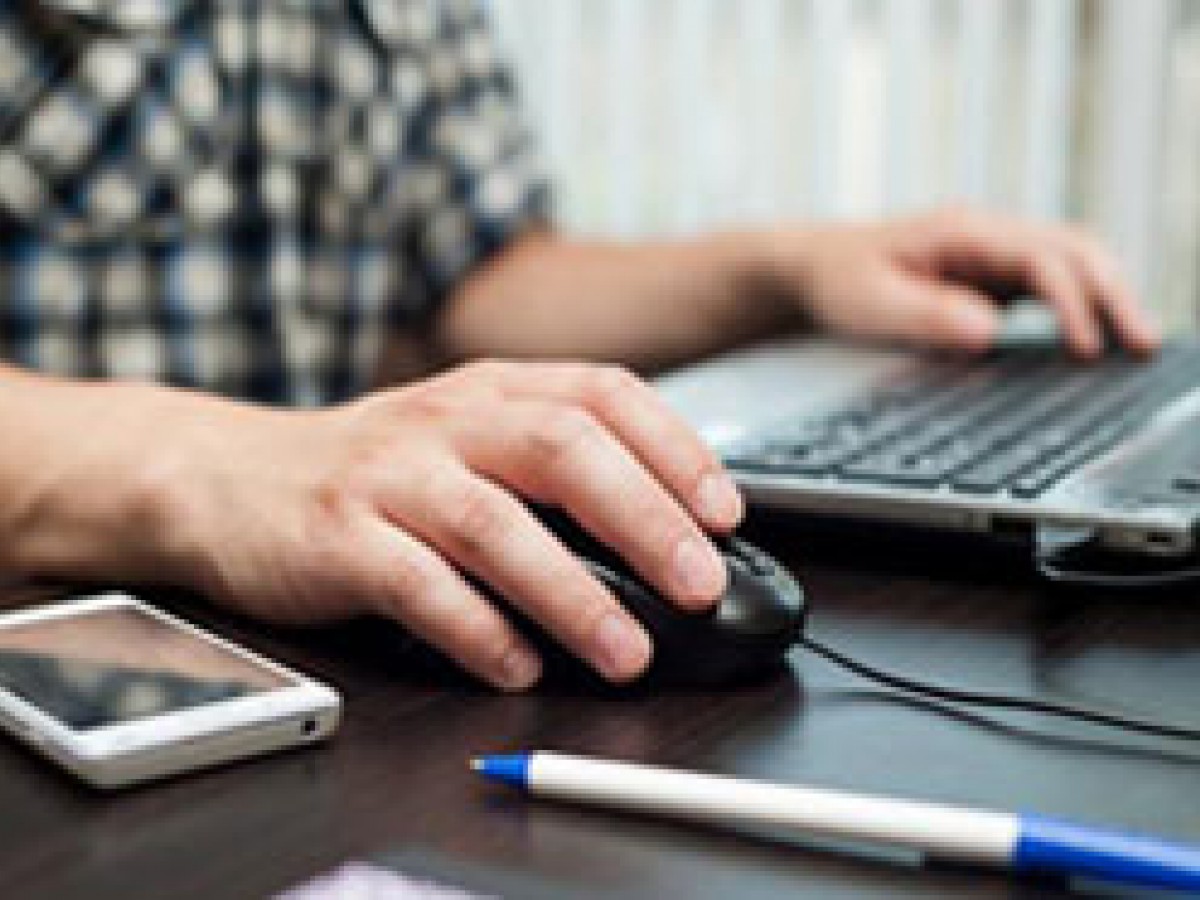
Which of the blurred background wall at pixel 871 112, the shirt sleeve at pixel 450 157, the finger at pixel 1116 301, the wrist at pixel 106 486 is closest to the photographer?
the wrist at pixel 106 486

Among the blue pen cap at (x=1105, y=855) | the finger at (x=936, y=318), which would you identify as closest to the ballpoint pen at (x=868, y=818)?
the blue pen cap at (x=1105, y=855)

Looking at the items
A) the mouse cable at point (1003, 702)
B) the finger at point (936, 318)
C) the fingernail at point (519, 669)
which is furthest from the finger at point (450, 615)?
the finger at point (936, 318)

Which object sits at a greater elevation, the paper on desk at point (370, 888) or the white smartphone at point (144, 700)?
the white smartphone at point (144, 700)

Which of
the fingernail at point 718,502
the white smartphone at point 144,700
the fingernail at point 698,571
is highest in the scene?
the fingernail at point 718,502

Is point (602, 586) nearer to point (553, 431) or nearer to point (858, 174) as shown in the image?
point (553, 431)

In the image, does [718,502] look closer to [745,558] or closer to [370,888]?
[745,558]

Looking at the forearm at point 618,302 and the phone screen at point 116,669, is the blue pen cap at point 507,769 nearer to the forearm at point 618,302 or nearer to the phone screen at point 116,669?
the phone screen at point 116,669

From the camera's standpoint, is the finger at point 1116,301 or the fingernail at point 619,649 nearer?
the fingernail at point 619,649

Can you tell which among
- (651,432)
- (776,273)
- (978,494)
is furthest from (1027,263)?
(651,432)

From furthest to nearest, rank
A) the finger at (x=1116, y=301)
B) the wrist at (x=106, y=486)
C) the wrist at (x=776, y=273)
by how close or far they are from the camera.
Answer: the wrist at (x=776, y=273), the finger at (x=1116, y=301), the wrist at (x=106, y=486)

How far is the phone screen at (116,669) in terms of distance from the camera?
52 centimetres

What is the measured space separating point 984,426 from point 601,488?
0.31m

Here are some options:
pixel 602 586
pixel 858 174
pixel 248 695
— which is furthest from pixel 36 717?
pixel 858 174

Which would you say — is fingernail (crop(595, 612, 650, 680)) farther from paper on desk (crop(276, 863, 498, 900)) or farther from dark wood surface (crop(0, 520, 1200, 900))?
paper on desk (crop(276, 863, 498, 900))
